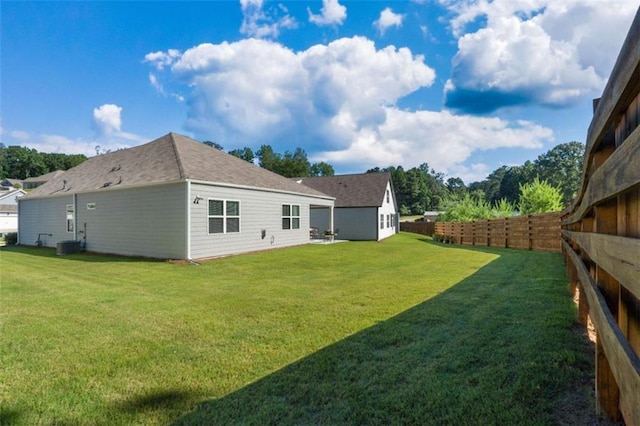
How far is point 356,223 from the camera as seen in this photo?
24.4 metres

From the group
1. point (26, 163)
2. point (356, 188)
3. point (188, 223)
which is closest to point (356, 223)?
point (356, 188)

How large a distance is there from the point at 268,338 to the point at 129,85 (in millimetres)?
16182

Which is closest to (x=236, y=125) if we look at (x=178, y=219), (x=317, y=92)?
(x=317, y=92)

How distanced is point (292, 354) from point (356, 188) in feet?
75.9

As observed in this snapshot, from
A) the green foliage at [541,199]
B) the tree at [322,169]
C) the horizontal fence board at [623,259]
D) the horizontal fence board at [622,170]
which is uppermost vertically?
the tree at [322,169]

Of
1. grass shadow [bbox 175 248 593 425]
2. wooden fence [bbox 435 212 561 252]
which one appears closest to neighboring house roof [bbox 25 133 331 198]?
wooden fence [bbox 435 212 561 252]

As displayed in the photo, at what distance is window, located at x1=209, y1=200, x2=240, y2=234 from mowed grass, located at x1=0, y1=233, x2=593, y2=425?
567 centimetres

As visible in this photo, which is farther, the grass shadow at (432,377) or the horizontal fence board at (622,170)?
the grass shadow at (432,377)

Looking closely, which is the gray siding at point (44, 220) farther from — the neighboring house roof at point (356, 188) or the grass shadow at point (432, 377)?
the grass shadow at point (432, 377)

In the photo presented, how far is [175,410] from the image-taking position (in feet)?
8.36

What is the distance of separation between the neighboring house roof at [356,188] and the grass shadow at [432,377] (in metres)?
20.1

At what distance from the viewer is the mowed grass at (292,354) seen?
2.51 metres

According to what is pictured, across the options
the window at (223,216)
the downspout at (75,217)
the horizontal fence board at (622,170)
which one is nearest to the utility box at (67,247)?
the downspout at (75,217)

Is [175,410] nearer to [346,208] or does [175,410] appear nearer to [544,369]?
[544,369]
